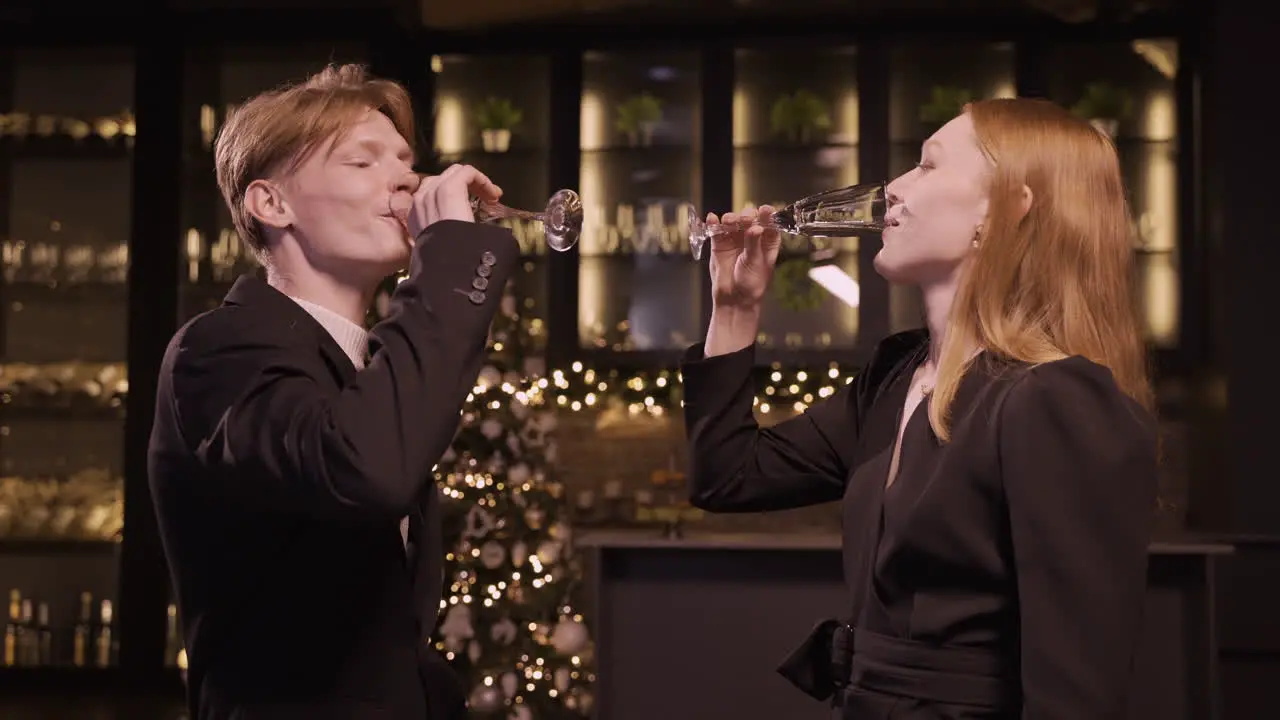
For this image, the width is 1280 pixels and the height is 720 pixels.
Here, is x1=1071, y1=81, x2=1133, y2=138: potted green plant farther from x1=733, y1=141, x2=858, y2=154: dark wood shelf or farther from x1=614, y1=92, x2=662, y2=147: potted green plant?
x1=614, y1=92, x2=662, y2=147: potted green plant

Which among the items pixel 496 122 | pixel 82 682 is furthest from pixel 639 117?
pixel 82 682

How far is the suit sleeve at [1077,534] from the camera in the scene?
3.80 ft

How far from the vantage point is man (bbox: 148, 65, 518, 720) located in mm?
1101

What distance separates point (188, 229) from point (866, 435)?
3772 mm

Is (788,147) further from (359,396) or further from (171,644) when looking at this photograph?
(359,396)

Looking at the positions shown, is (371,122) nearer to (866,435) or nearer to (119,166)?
(866,435)

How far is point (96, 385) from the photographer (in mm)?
4766

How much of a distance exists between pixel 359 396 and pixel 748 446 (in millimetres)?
686

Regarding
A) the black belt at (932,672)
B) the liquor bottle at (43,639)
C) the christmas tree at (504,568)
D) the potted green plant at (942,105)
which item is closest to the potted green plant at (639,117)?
the potted green plant at (942,105)

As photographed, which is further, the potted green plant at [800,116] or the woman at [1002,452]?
the potted green plant at [800,116]


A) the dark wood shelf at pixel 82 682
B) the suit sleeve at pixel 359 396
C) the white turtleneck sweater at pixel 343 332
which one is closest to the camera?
the suit sleeve at pixel 359 396

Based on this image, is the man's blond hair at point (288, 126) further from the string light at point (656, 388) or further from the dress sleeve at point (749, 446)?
the string light at point (656, 388)

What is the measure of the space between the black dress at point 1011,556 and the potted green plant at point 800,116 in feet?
11.9

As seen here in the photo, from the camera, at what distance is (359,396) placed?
111 cm
